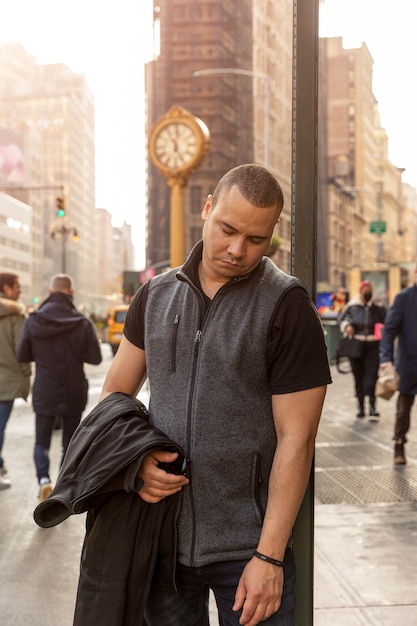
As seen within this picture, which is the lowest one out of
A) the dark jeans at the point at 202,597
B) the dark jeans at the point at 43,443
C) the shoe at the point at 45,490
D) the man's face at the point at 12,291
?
the shoe at the point at 45,490

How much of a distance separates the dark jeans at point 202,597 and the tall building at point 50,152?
125 m

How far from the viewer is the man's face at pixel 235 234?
6.68 feet

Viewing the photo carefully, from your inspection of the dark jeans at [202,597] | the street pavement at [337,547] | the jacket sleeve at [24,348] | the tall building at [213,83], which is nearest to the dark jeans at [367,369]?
the street pavement at [337,547]

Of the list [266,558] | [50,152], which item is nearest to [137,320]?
[266,558]

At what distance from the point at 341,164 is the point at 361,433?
91.8 metres

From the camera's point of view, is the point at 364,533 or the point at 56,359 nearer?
the point at 364,533

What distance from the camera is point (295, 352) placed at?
79.5 inches

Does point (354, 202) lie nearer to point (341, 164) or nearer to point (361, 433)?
point (341, 164)

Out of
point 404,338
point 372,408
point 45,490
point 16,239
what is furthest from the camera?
point 16,239

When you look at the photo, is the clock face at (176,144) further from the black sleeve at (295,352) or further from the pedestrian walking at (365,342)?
the black sleeve at (295,352)

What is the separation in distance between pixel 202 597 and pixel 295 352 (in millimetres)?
774

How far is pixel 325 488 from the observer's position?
22.9 ft

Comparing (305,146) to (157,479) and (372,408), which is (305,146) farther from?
(372,408)

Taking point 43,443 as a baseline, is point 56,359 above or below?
above
